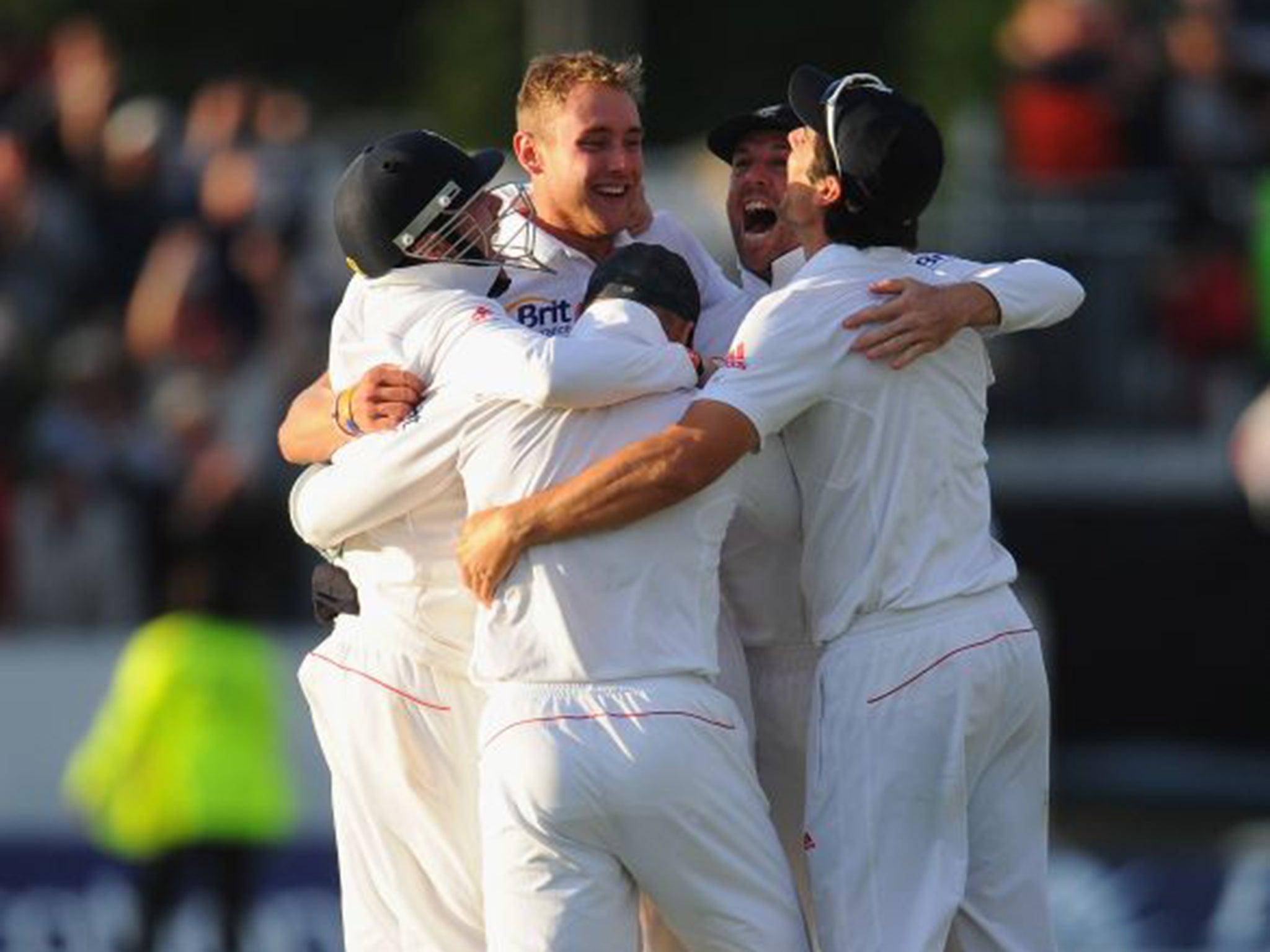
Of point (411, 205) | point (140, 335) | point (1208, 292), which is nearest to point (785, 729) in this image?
point (411, 205)

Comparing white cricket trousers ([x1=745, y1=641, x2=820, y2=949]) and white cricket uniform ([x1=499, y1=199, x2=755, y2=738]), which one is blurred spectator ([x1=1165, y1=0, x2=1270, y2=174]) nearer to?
white cricket uniform ([x1=499, y1=199, x2=755, y2=738])

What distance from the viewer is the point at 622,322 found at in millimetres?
7520

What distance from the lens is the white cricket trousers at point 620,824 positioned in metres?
7.39

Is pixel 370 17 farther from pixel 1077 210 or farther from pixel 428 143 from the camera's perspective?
pixel 428 143

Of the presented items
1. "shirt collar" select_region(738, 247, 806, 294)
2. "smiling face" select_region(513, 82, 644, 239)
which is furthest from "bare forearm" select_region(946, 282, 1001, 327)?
"smiling face" select_region(513, 82, 644, 239)

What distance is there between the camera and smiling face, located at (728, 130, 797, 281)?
327 inches

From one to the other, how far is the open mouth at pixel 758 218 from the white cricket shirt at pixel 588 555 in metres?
0.86

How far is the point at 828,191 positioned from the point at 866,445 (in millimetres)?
607

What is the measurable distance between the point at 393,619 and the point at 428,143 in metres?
1.17

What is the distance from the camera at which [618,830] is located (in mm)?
7422

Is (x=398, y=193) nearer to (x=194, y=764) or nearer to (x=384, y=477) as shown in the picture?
(x=384, y=477)

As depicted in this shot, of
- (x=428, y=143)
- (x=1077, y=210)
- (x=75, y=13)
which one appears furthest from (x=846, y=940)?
(x=75, y=13)

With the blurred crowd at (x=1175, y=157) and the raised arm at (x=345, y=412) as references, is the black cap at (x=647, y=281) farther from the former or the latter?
the blurred crowd at (x=1175, y=157)

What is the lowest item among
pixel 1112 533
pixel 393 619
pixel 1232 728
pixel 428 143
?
pixel 1232 728
